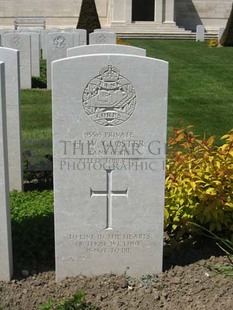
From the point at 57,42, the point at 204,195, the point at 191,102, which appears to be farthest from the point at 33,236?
the point at 57,42

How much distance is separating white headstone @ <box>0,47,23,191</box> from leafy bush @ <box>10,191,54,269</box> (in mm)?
847

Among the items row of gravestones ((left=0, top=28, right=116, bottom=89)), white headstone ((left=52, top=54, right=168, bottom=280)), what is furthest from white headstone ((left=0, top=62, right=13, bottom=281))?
row of gravestones ((left=0, top=28, right=116, bottom=89))

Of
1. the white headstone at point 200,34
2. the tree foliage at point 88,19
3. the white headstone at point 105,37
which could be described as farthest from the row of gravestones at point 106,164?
the white headstone at point 200,34

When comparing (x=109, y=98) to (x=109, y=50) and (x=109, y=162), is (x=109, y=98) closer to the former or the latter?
(x=109, y=162)

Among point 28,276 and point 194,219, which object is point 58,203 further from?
point 194,219

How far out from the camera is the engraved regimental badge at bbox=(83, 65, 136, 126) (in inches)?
163

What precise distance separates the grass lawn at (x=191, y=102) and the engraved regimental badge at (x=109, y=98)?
1.65 m

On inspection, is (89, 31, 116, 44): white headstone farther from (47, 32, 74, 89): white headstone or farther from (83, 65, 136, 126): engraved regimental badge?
(83, 65, 136, 126): engraved regimental badge

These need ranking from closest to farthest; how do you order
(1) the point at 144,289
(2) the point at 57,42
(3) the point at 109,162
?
1. (3) the point at 109,162
2. (1) the point at 144,289
3. (2) the point at 57,42

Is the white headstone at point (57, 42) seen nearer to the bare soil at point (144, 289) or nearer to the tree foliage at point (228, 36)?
the bare soil at point (144, 289)

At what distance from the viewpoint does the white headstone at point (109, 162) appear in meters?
4.13

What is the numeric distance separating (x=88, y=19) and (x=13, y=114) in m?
21.0

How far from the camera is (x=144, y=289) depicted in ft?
14.5

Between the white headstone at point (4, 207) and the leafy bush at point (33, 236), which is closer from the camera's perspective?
the white headstone at point (4, 207)
